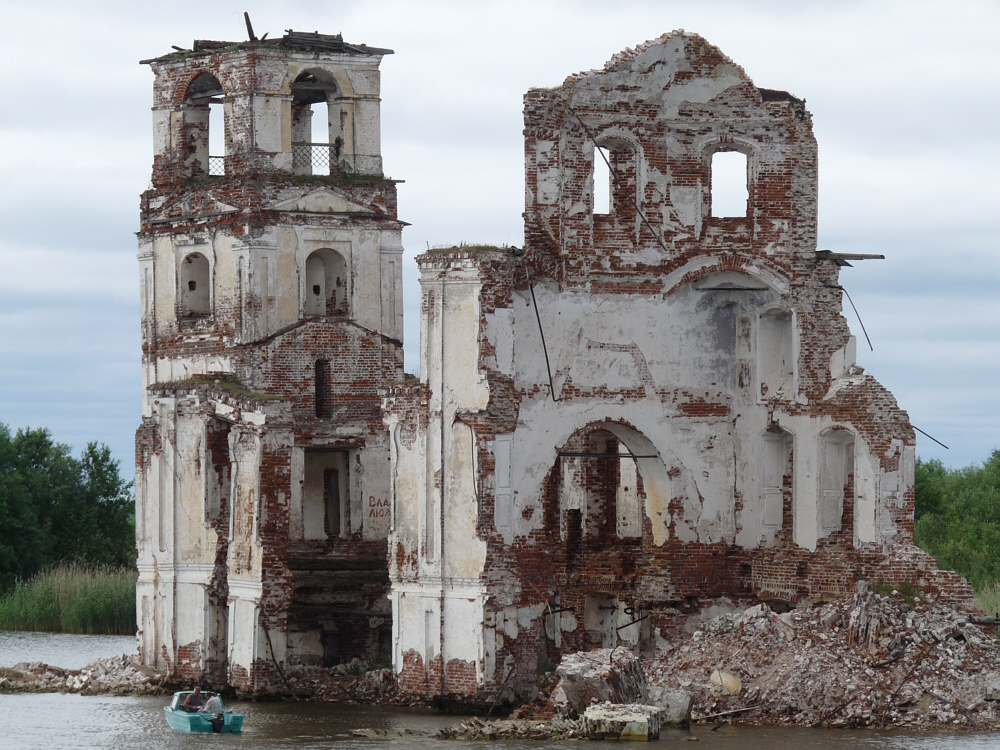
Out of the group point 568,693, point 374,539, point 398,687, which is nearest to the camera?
point 568,693

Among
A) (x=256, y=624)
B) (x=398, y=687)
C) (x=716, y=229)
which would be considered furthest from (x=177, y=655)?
(x=716, y=229)

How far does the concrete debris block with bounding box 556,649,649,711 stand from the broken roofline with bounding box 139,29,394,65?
13.1m

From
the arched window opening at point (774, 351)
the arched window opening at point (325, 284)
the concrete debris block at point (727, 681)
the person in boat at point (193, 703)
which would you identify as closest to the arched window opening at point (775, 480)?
the arched window opening at point (774, 351)

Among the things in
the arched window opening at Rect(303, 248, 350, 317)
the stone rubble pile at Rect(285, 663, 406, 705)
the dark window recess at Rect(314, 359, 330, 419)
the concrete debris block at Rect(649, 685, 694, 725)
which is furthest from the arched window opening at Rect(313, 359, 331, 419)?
the concrete debris block at Rect(649, 685, 694, 725)

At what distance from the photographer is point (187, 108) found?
39.2m

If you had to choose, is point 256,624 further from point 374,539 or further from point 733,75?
point 733,75

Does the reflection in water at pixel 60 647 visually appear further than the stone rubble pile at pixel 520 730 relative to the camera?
Yes

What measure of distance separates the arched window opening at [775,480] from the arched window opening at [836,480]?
90 cm

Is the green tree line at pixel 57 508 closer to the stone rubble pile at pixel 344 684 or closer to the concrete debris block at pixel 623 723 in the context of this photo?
the stone rubble pile at pixel 344 684

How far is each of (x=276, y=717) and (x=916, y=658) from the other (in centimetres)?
953

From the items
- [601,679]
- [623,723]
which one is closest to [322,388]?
[601,679]

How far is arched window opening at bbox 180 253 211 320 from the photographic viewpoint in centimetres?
3881

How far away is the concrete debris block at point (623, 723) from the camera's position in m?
29.0

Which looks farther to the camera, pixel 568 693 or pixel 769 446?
pixel 769 446
